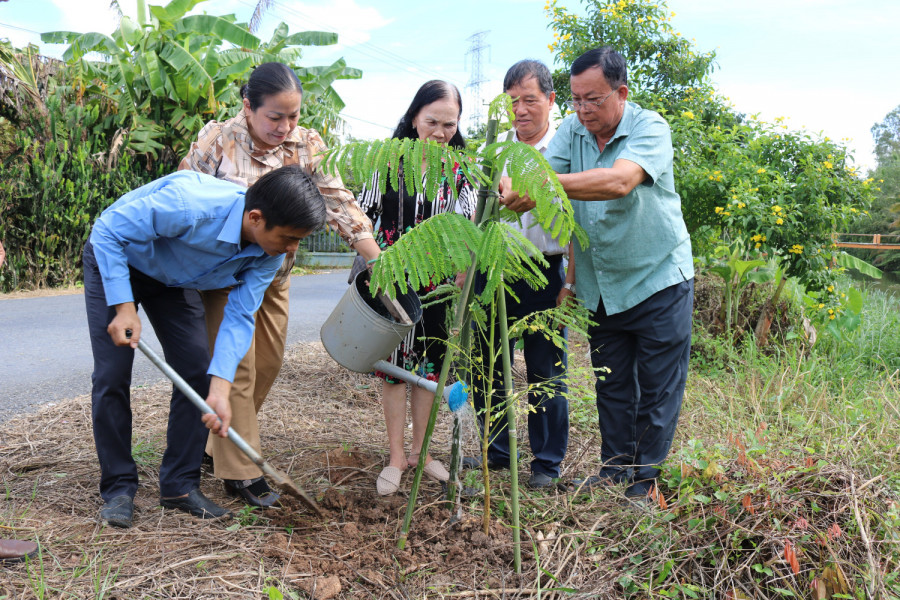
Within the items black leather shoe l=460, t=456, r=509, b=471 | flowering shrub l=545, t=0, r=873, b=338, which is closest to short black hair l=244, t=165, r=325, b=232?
black leather shoe l=460, t=456, r=509, b=471

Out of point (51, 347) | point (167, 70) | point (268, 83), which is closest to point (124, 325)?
point (268, 83)

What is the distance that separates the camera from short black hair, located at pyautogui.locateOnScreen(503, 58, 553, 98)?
2922 mm

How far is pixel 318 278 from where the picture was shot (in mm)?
13758

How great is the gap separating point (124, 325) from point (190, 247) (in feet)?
1.16

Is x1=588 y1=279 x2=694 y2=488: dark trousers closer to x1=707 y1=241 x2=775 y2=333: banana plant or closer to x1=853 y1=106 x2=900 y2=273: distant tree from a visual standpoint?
x1=707 y1=241 x2=775 y2=333: banana plant

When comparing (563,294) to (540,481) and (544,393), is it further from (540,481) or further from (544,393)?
(540,481)

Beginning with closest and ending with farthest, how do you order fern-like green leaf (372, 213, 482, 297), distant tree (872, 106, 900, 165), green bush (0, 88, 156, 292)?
fern-like green leaf (372, 213, 482, 297) → green bush (0, 88, 156, 292) → distant tree (872, 106, 900, 165)

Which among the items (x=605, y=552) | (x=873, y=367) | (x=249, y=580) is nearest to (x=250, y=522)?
(x=249, y=580)

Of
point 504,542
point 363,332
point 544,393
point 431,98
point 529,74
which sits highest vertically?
point 529,74

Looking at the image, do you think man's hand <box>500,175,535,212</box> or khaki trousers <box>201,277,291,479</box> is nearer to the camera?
man's hand <box>500,175,535,212</box>

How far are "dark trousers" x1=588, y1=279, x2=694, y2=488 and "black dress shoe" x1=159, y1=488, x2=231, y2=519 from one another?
1.56 metres

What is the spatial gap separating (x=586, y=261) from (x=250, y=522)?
1699 millimetres

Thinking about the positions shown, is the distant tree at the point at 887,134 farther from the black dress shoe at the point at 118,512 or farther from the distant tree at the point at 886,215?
the black dress shoe at the point at 118,512

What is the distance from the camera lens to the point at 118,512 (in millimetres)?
2381
